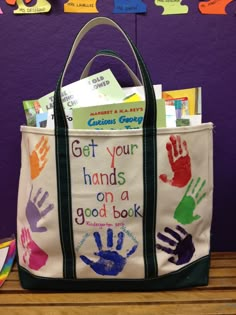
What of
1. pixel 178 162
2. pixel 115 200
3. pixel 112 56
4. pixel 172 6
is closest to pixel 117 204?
pixel 115 200

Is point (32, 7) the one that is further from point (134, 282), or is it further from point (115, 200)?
point (134, 282)

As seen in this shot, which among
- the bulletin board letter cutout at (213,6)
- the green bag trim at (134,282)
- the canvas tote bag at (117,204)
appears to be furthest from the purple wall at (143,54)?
the green bag trim at (134,282)

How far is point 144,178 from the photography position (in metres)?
0.67

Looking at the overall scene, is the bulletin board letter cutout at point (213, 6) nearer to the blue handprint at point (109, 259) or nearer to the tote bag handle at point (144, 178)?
the tote bag handle at point (144, 178)

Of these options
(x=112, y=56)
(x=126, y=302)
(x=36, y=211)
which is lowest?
(x=126, y=302)

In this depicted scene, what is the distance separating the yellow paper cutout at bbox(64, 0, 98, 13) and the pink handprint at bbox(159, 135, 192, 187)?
320 mm

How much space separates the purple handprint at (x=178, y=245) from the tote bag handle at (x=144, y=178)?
21mm

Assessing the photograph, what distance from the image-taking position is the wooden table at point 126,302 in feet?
2.10

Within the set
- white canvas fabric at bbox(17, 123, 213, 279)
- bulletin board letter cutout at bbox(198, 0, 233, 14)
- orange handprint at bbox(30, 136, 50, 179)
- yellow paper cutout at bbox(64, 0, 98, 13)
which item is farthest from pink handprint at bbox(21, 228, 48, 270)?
bulletin board letter cutout at bbox(198, 0, 233, 14)

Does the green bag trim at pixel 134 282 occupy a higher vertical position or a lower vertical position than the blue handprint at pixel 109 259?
lower

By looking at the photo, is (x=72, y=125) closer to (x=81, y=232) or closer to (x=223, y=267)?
(x=81, y=232)

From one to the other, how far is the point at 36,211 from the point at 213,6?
508 mm

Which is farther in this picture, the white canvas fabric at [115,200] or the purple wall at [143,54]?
the purple wall at [143,54]

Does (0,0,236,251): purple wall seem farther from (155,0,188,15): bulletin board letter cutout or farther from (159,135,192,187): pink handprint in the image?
(159,135,192,187): pink handprint
